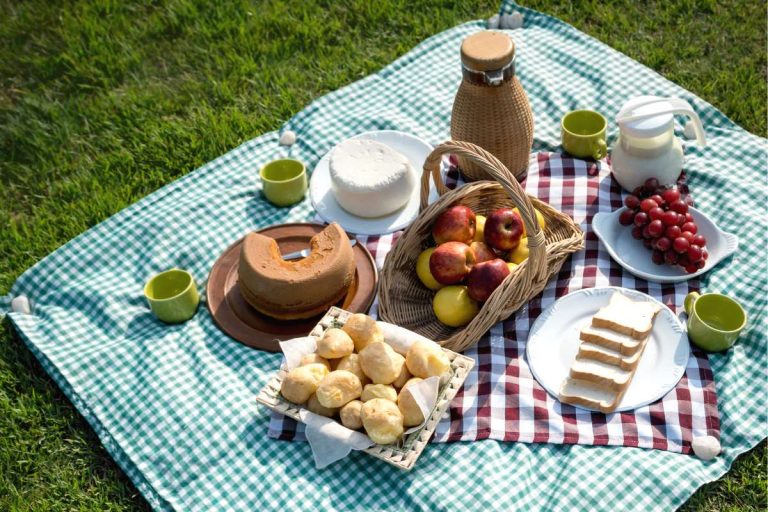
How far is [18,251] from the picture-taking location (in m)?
3.70

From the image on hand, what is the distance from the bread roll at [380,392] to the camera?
2559 mm

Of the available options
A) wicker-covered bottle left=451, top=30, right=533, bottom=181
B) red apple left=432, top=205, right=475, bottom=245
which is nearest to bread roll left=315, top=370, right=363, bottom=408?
red apple left=432, top=205, right=475, bottom=245

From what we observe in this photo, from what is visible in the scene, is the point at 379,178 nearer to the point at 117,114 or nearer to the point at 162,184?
the point at 162,184

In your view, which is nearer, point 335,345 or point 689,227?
point 335,345

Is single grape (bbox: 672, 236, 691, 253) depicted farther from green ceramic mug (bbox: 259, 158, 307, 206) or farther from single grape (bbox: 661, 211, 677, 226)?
green ceramic mug (bbox: 259, 158, 307, 206)

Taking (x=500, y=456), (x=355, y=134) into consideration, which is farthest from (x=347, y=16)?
(x=500, y=456)

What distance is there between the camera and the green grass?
3977mm

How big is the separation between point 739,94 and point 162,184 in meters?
2.98

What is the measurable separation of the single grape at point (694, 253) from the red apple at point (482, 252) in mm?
742

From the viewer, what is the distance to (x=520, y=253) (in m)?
2.96

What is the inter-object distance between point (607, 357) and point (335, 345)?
94 centimetres

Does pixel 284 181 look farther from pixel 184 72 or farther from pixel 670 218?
pixel 670 218

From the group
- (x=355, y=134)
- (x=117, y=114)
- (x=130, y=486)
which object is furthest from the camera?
(x=117, y=114)

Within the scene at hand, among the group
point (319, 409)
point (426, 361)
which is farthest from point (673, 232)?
point (319, 409)
